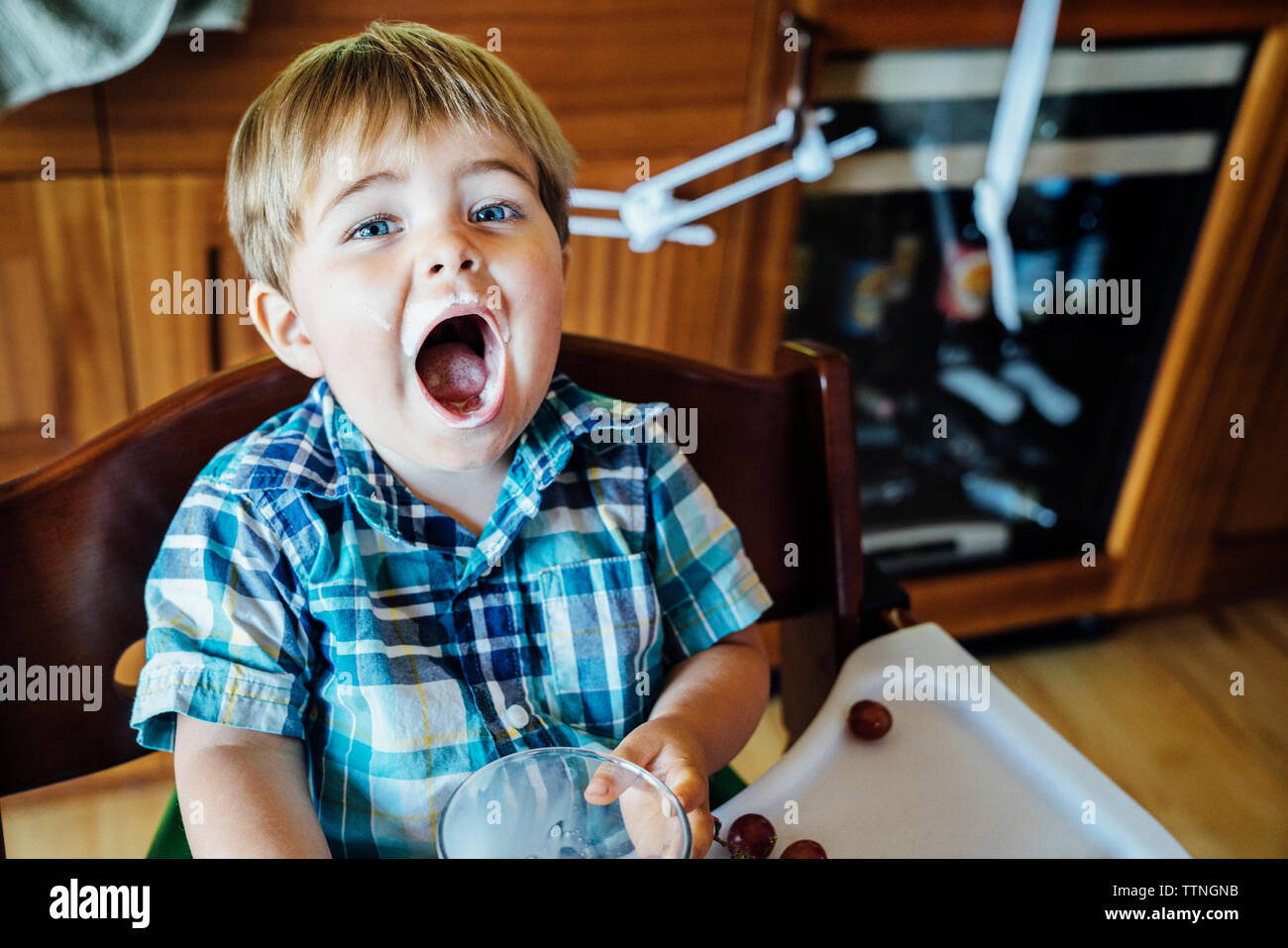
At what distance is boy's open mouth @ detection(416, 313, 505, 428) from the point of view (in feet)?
1.96

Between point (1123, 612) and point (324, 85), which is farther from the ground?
A: point (324, 85)

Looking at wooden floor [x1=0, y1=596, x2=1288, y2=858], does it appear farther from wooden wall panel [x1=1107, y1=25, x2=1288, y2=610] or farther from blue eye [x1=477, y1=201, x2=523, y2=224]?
blue eye [x1=477, y1=201, x2=523, y2=224]

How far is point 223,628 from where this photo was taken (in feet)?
1.95

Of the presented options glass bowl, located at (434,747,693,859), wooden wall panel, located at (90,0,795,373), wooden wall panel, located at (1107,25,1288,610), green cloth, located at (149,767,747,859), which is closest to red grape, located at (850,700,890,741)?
green cloth, located at (149,767,747,859)

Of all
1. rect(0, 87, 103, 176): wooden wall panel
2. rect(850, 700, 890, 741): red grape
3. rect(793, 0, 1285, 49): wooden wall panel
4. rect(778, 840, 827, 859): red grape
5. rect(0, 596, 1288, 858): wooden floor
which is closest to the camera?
rect(778, 840, 827, 859): red grape

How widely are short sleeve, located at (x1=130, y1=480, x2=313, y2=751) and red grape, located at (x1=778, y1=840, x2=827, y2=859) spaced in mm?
284

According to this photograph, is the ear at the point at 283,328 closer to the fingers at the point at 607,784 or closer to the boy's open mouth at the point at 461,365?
the boy's open mouth at the point at 461,365

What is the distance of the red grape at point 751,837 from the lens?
0.59 metres

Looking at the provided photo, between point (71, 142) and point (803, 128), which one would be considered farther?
point (803, 128)

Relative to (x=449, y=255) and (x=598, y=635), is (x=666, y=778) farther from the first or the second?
(x=449, y=255)

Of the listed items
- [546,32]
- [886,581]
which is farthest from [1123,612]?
[546,32]
